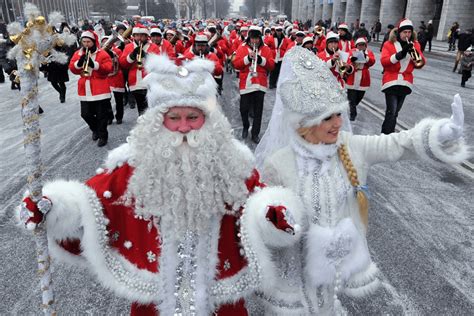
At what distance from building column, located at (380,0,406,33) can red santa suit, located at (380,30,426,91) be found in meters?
32.9

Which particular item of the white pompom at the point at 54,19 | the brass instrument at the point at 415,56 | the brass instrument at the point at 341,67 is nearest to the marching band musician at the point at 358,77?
the brass instrument at the point at 341,67

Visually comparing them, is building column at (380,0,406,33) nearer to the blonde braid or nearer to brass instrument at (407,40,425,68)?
brass instrument at (407,40,425,68)

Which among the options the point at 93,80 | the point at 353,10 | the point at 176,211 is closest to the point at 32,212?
the point at 176,211

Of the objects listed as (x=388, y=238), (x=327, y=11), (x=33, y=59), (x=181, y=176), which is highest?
(x=33, y=59)

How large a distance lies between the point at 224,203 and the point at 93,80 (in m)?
6.11

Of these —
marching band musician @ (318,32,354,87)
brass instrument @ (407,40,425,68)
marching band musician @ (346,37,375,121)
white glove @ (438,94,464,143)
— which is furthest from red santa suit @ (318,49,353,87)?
white glove @ (438,94,464,143)

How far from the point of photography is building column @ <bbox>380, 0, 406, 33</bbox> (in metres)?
36.4

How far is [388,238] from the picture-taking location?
4402mm

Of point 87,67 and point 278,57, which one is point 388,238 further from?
point 278,57

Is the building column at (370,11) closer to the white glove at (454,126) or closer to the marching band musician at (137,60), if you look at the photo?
the marching band musician at (137,60)

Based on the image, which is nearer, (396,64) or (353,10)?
(396,64)

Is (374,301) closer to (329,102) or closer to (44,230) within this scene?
(329,102)

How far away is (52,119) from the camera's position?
988cm

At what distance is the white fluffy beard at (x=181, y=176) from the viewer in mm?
2156
